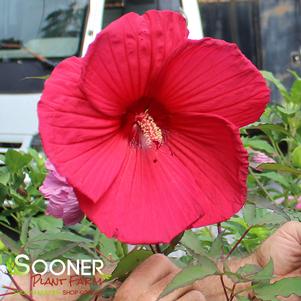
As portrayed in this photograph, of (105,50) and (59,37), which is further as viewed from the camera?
(59,37)

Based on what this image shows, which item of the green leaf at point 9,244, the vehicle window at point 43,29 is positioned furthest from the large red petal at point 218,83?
the vehicle window at point 43,29

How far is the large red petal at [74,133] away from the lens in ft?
1.89

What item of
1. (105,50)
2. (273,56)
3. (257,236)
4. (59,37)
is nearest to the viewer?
(105,50)

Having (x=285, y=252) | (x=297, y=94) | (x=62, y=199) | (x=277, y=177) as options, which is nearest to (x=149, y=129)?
(x=62, y=199)

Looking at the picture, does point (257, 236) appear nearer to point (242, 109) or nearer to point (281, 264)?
point (281, 264)

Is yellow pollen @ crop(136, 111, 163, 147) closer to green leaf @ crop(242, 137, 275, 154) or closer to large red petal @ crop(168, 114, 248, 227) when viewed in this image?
large red petal @ crop(168, 114, 248, 227)

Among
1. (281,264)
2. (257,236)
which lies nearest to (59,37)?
(257,236)

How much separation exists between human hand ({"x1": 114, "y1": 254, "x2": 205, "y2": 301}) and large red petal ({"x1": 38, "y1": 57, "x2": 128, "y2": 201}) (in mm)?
98

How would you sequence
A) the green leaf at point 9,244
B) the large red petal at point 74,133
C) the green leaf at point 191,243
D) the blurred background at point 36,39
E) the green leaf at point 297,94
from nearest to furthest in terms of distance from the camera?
1. the large red petal at point 74,133
2. the green leaf at point 191,243
3. the green leaf at point 9,244
4. the green leaf at point 297,94
5. the blurred background at point 36,39

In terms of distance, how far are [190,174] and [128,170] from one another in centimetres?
6

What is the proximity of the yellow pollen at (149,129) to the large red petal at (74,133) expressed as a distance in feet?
0.15

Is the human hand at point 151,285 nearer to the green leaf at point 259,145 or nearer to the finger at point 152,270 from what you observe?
the finger at point 152,270

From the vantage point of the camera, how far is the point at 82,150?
60cm

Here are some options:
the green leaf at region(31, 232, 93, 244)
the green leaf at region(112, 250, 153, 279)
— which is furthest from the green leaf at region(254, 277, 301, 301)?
the green leaf at region(31, 232, 93, 244)
